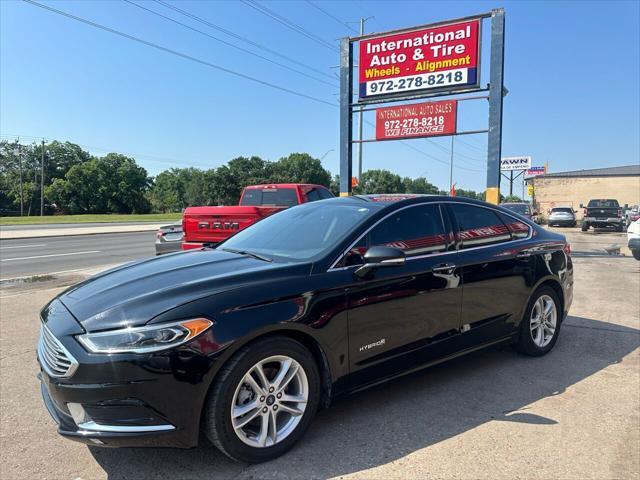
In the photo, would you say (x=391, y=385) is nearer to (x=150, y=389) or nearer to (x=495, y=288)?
(x=495, y=288)

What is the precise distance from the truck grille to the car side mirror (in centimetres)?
179

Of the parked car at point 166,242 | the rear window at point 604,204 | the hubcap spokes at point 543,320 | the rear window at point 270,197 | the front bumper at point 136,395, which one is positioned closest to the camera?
the front bumper at point 136,395

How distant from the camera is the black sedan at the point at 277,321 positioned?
2.41 meters

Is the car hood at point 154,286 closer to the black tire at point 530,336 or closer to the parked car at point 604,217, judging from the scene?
the black tire at point 530,336

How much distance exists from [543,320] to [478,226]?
53.4 inches

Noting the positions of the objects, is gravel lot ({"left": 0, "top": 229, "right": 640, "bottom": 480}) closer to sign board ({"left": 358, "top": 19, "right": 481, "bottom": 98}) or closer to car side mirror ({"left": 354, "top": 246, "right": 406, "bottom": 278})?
car side mirror ({"left": 354, "top": 246, "right": 406, "bottom": 278})

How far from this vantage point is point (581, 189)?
49125 millimetres

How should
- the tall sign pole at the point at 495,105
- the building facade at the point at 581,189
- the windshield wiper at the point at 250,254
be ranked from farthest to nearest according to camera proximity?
the building facade at the point at 581,189, the tall sign pole at the point at 495,105, the windshield wiper at the point at 250,254

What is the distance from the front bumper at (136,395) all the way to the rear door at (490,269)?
2.34m

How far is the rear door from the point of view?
391 centimetres

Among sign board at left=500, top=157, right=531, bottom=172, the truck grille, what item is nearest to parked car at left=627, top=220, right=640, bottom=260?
the truck grille

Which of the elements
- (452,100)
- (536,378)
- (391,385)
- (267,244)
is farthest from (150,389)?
(452,100)

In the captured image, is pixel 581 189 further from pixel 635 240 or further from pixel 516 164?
pixel 635 240

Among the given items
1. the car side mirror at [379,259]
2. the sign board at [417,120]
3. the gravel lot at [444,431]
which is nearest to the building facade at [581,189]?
the sign board at [417,120]
